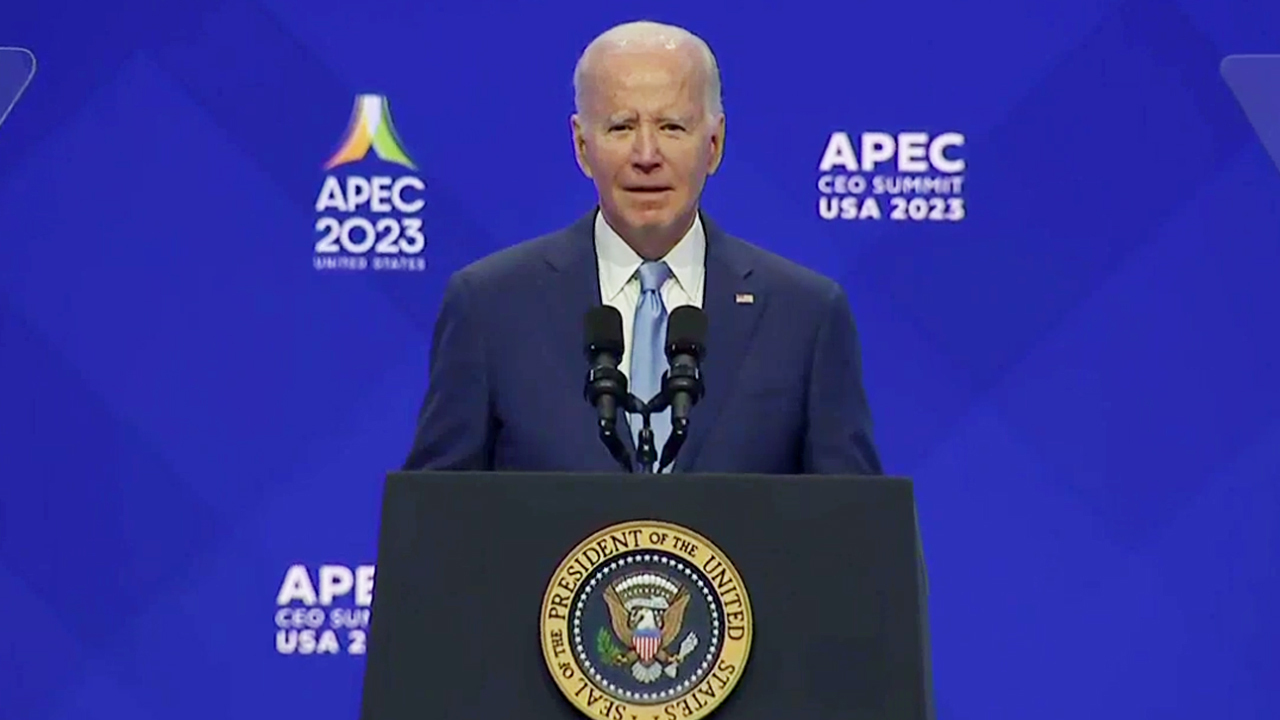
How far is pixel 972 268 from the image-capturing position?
11.6 ft

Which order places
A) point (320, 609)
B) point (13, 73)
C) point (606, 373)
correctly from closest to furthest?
point (606, 373) < point (320, 609) < point (13, 73)

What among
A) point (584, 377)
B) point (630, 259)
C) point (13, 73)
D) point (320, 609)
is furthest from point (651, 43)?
point (13, 73)

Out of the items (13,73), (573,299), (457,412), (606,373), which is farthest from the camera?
(13,73)

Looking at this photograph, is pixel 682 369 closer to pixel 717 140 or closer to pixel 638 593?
pixel 638 593

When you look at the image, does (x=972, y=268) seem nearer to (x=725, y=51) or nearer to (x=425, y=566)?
(x=725, y=51)

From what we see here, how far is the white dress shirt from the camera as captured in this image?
226cm

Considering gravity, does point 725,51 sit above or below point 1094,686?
above

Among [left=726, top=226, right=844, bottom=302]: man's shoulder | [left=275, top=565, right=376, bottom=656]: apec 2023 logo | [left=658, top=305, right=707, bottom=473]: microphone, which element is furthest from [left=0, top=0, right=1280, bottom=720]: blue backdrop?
[left=658, top=305, right=707, bottom=473]: microphone

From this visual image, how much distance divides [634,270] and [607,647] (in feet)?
2.47

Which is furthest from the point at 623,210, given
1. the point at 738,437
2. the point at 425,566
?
the point at 425,566

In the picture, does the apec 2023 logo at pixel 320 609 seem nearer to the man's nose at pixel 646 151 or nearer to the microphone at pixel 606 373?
the man's nose at pixel 646 151

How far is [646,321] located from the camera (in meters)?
2.22

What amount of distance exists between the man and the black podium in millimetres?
411

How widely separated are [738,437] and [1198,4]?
1.94 m
